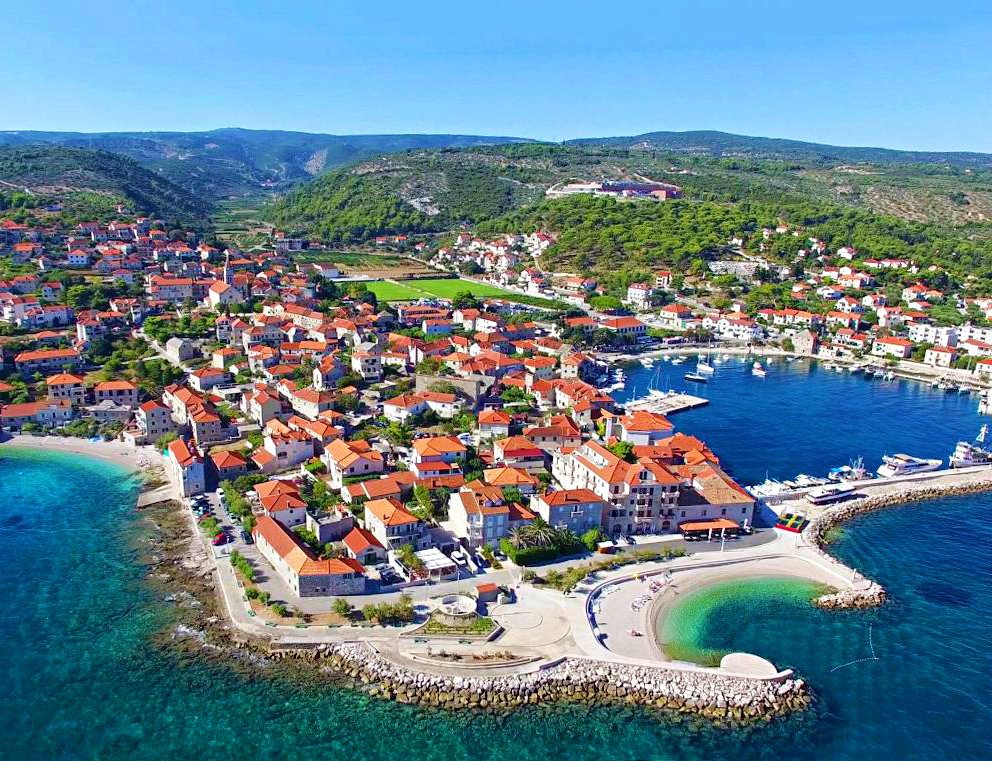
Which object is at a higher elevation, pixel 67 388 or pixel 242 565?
pixel 67 388

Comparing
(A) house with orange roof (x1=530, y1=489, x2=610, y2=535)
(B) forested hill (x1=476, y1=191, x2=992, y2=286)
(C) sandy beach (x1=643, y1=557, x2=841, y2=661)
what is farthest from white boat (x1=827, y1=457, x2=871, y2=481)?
(B) forested hill (x1=476, y1=191, x2=992, y2=286)

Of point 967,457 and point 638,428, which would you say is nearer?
point 638,428

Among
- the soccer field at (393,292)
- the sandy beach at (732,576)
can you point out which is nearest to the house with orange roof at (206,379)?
the soccer field at (393,292)

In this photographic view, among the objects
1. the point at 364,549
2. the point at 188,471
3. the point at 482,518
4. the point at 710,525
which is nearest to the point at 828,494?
the point at 710,525

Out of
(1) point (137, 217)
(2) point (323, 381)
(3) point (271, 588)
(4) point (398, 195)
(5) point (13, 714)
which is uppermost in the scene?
(4) point (398, 195)

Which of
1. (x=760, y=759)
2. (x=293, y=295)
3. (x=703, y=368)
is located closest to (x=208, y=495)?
(x=760, y=759)

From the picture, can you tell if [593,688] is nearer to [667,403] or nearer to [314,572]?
[314,572]

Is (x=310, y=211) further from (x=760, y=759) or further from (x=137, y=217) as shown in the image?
(x=760, y=759)

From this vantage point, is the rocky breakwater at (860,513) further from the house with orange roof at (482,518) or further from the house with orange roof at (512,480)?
the house with orange roof at (512,480)
